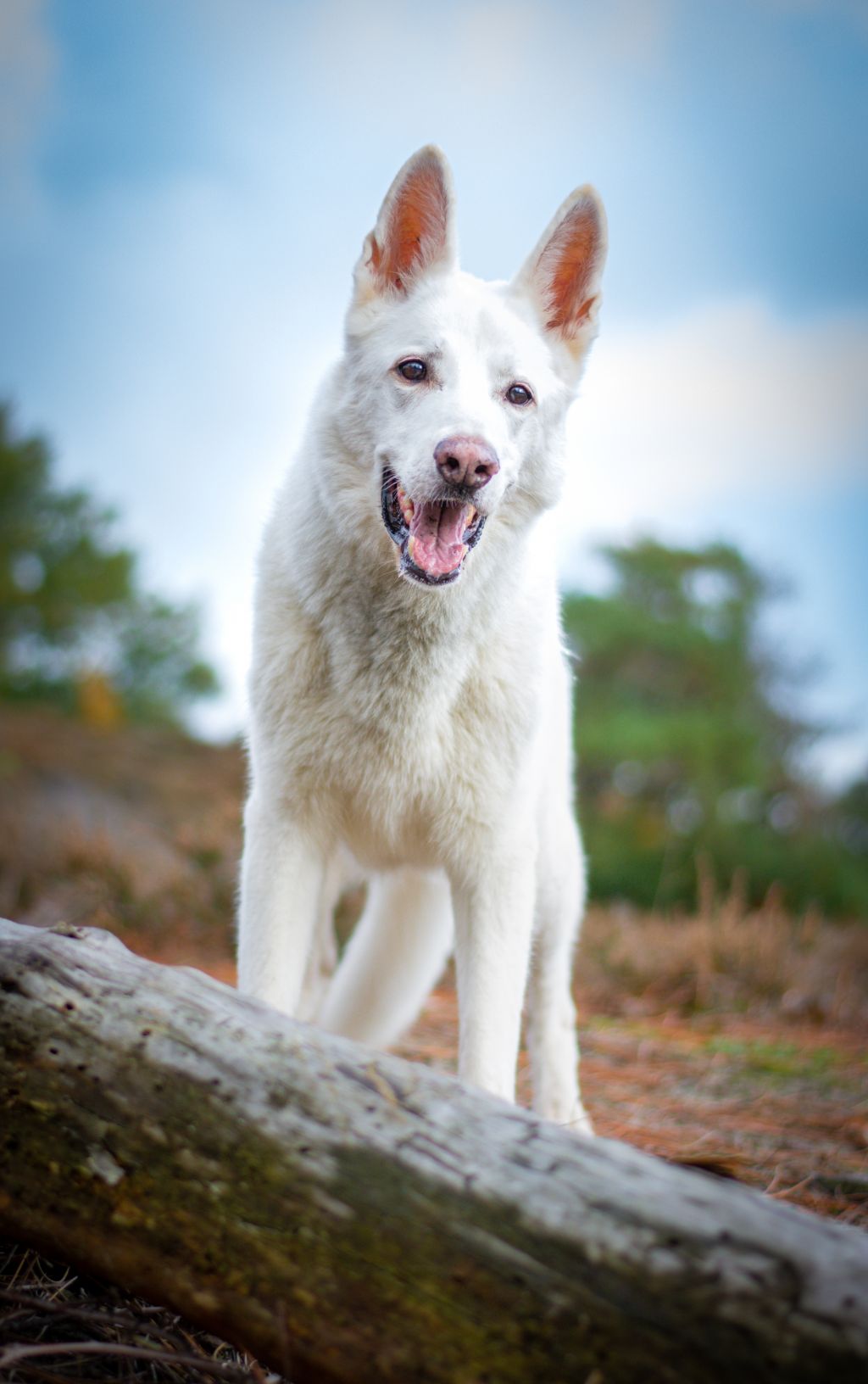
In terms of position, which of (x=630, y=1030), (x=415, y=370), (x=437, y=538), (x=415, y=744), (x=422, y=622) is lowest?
(x=630, y=1030)

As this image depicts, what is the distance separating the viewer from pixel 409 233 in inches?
107

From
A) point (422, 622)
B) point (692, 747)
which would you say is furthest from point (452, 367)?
point (692, 747)

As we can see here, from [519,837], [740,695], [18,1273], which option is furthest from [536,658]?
[740,695]

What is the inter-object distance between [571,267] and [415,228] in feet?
1.46

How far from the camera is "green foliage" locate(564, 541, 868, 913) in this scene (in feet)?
40.3

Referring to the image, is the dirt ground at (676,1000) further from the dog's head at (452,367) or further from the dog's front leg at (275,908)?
the dog's head at (452,367)

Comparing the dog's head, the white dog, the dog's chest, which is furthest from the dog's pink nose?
the dog's chest

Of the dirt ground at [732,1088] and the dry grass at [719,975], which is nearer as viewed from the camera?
the dirt ground at [732,1088]

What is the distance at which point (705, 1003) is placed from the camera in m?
5.52

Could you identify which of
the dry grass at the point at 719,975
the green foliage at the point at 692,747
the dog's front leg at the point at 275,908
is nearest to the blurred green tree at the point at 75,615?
the green foliage at the point at 692,747

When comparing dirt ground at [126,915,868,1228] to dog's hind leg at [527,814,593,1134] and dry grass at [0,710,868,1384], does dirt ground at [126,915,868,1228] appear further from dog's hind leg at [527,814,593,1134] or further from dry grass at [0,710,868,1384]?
dog's hind leg at [527,814,593,1134]

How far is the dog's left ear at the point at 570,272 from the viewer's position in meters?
2.70

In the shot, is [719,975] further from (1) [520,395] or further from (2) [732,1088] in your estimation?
(1) [520,395]

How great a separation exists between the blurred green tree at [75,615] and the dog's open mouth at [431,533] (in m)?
19.1
